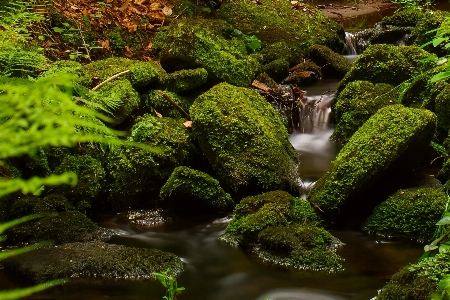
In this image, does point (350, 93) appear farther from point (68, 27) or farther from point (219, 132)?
point (68, 27)

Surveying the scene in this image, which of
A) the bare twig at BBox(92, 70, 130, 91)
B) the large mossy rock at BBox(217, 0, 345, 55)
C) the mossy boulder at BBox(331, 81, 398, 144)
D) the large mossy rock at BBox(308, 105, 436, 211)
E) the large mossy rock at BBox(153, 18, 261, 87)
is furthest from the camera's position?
the large mossy rock at BBox(217, 0, 345, 55)

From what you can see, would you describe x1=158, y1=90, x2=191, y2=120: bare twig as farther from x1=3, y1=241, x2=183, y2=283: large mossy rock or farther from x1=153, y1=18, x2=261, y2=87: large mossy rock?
x1=3, y1=241, x2=183, y2=283: large mossy rock

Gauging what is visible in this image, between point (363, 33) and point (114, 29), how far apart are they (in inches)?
229

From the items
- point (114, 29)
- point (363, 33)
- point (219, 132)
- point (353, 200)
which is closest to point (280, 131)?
point (219, 132)

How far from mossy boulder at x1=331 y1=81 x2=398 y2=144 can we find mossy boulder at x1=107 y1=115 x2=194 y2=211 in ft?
7.97

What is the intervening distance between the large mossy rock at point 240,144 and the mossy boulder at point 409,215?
119cm

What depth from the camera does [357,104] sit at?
22.7 ft

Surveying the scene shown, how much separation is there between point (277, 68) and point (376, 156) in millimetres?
3656

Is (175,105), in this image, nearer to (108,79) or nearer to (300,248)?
(108,79)

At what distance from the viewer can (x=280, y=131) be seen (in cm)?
646

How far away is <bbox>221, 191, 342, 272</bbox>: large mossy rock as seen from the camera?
14.1 feet

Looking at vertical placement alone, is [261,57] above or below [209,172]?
above

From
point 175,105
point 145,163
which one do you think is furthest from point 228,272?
point 175,105

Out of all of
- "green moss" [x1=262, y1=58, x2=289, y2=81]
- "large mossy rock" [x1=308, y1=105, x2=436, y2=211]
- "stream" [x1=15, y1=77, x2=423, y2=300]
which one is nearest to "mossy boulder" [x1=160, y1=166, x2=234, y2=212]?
"stream" [x1=15, y1=77, x2=423, y2=300]
